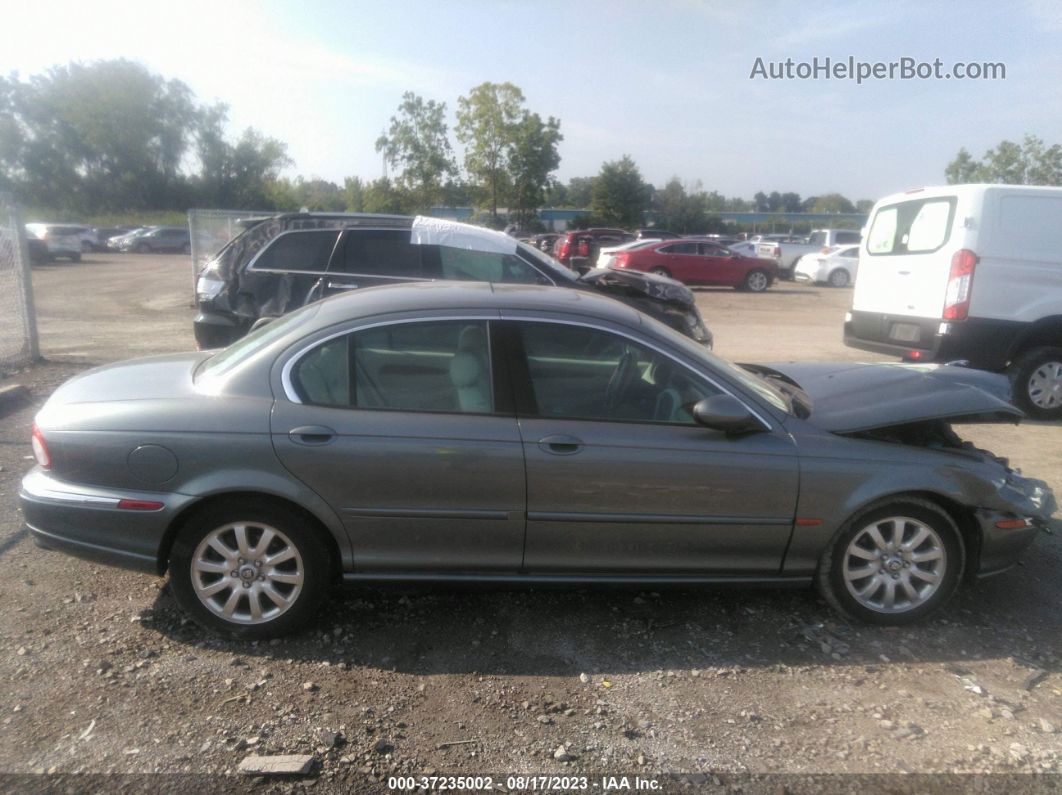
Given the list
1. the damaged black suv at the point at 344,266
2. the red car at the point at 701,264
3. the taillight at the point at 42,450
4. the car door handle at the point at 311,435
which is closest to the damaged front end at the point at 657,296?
the damaged black suv at the point at 344,266

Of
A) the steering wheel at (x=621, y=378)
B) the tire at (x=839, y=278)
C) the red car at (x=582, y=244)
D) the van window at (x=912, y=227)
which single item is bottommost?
the tire at (x=839, y=278)

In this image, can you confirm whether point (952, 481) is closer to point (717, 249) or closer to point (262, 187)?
point (717, 249)

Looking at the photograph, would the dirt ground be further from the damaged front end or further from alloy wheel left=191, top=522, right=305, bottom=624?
the damaged front end

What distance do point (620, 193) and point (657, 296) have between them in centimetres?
4854

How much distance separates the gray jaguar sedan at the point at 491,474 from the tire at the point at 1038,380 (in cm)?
449

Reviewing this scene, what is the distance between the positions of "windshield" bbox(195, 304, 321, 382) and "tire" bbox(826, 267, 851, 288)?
26.1 m

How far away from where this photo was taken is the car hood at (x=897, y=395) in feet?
12.7

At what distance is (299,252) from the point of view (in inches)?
311

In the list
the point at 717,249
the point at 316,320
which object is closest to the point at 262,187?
the point at 717,249

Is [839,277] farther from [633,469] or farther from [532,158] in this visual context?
[633,469]

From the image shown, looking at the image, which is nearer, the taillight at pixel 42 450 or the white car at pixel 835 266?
the taillight at pixel 42 450

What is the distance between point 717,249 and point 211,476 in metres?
22.3

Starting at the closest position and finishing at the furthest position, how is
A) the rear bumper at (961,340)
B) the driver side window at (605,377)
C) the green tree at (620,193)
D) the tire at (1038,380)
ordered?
the driver side window at (605,377)
the rear bumper at (961,340)
the tire at (1038,380)
the green tree at (620,193)

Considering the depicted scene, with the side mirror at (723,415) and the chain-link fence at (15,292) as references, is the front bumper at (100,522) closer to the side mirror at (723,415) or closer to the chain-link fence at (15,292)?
the side mirror at (723,415)
